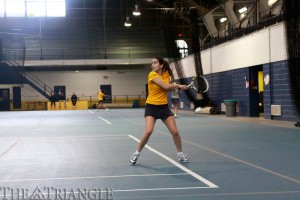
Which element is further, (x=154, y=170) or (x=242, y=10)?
(x=242, y=10)

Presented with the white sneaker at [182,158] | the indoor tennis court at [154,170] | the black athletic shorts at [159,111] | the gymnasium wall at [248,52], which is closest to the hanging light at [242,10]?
the gymnasium wall at [248,52]

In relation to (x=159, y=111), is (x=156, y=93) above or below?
above

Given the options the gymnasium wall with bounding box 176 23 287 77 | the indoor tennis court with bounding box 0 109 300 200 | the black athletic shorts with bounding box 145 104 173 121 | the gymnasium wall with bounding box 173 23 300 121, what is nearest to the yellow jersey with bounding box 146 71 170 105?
the black athletic shorts with bounding box 145 104 173 121

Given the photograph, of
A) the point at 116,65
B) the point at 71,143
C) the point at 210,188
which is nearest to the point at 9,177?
the point at 210,188

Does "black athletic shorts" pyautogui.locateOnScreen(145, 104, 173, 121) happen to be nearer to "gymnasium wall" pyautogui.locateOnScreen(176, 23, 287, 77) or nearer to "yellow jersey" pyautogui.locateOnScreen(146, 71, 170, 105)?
"yellow jersey" pyautogui.locateOnScreen(146, 71, 170, 105)

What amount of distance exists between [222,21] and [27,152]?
106ft

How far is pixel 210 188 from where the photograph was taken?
6617mm

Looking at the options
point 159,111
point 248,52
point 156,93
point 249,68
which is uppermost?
point 248,52

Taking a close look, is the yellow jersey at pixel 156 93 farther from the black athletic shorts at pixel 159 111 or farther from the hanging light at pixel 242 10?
the hanging light at pixel 242 10

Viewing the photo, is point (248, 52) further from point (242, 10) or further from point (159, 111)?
point (159, 111)

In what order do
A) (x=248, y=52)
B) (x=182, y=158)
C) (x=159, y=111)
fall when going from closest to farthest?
(x=159, y=111), (x=182, y=158), (x=248, y=52)

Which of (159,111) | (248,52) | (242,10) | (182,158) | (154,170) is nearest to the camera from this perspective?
(154,170)

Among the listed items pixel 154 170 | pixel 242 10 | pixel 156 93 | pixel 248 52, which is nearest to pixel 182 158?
pixel 154 170

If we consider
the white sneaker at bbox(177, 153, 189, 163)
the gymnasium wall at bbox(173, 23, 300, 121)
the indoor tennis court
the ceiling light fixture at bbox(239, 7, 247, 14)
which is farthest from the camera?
the ceiling light fixture at bbox(239, 7, 247, 14)
